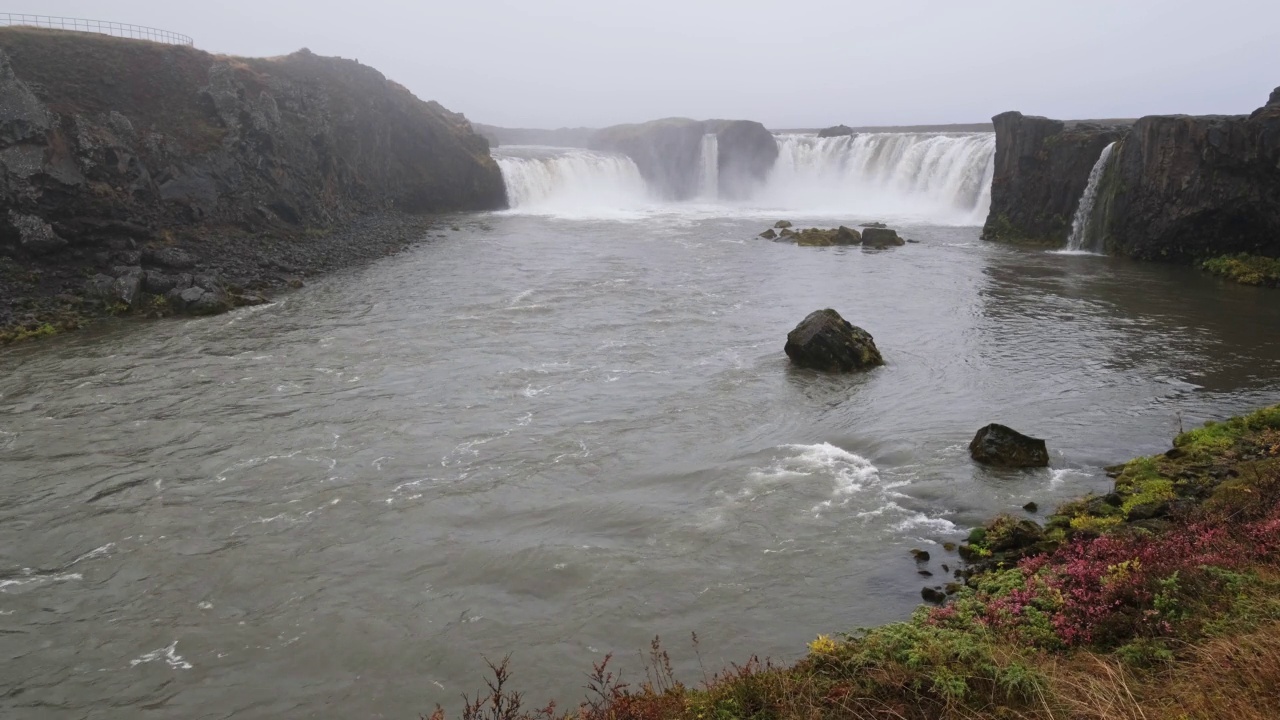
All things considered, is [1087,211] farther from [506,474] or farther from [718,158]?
[718,158]

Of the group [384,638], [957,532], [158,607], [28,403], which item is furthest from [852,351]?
[28,403]

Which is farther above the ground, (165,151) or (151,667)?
(165,151)

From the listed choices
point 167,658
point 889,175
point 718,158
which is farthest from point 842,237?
point 167,658

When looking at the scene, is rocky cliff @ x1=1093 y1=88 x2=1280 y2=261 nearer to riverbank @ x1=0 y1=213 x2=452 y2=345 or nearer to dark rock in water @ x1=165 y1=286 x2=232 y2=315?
riverbank @ x1=0 y1=213 x2=452 y2=345

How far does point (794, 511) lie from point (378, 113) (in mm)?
50892

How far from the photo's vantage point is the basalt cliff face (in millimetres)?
33156

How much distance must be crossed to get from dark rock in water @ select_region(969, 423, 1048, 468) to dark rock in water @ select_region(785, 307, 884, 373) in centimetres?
653

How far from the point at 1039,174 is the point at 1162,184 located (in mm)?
8709

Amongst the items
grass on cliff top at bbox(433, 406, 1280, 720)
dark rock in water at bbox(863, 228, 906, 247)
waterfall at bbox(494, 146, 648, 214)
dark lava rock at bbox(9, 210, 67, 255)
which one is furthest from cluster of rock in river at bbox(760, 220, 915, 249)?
dark lava rock at bbox(9, 210, 67, 255)

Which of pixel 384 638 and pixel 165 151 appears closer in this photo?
pixel 384 638

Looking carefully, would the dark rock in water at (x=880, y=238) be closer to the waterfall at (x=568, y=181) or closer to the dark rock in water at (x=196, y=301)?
the waterfall at (x=568, y=181)

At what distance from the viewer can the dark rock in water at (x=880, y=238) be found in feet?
143

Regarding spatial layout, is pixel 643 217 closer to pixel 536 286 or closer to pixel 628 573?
pixel 536 286

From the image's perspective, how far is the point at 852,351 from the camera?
21.5 meters
